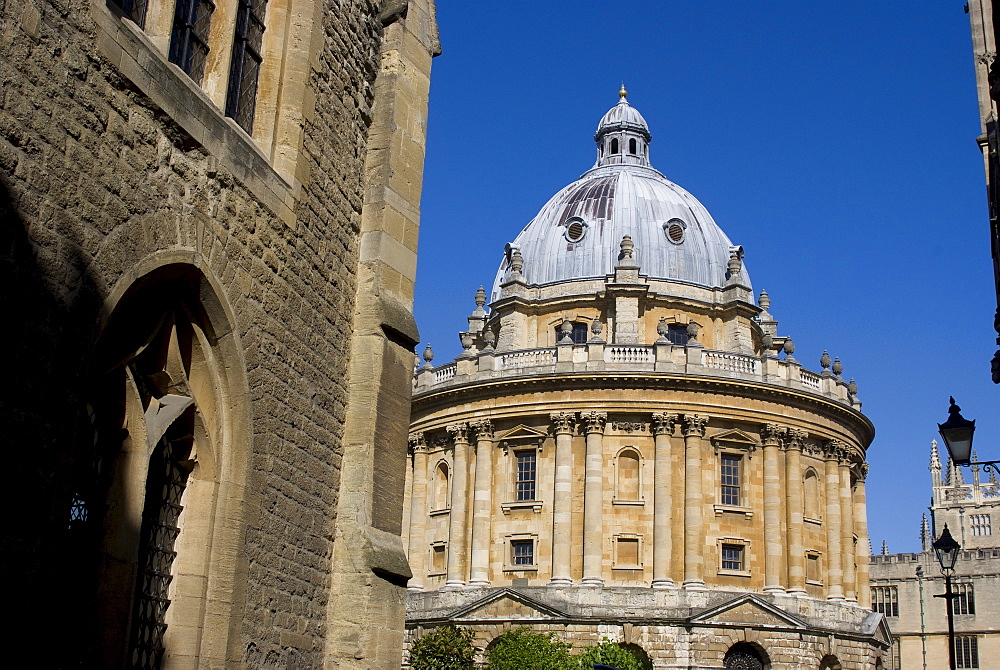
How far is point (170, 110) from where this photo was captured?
782 centimetres

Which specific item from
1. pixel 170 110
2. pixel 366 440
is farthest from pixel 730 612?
pixel 170 110

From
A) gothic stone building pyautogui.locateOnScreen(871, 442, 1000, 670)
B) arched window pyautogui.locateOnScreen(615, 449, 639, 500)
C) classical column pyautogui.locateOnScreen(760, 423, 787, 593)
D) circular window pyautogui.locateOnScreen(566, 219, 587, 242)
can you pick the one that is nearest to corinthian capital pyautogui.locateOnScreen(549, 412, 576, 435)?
arched window pyautogui.locateOnScreen(615, 449, 639, 500)

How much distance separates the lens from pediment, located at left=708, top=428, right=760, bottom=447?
4384 centimetres

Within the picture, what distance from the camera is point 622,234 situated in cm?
5259

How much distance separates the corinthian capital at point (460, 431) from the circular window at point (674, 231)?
13973 millimetres

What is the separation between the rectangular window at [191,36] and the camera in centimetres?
841

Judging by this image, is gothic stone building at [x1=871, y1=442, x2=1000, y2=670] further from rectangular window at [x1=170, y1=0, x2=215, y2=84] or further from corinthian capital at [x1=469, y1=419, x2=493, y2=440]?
rectangular window at [x1=170, y1=0, x2=215, y2=84]

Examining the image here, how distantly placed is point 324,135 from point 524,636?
1138 inches


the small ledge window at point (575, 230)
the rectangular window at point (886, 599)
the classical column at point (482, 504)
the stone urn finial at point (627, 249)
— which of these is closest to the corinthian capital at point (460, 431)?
the classical column at point (482, 504)

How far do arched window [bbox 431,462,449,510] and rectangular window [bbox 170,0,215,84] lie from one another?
38.7 meters

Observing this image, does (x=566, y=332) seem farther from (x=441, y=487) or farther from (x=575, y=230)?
(x=575, y=230)

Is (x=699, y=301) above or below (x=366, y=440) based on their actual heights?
above

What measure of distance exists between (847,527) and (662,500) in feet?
29.9

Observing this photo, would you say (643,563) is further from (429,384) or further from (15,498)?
(15,498)
